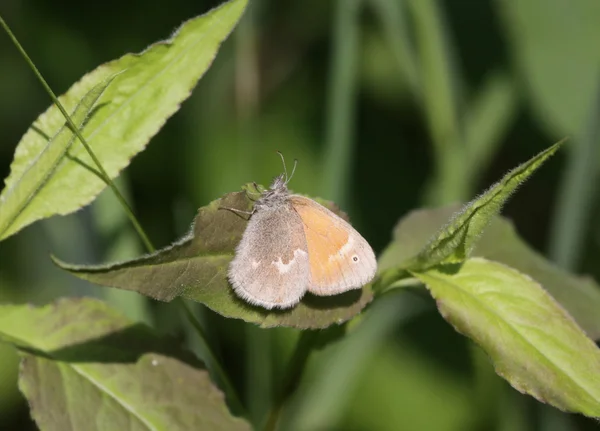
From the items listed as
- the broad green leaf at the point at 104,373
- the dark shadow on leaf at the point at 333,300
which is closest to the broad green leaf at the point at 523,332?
the dark shadow on leaf at the point at 333,300

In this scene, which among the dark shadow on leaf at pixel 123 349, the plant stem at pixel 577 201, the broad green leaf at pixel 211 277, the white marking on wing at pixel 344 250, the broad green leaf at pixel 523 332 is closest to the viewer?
the broad green leaf at pixel 211 277

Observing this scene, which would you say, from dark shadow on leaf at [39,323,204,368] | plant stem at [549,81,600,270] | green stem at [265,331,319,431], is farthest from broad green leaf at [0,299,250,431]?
plant stem at [549,81,600,270]

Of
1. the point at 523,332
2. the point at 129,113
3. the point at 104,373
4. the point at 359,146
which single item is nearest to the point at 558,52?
the point at 359,146

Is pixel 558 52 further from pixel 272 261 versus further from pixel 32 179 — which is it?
pixel 32 179

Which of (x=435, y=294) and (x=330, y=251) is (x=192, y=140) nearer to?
(x=330, y=251)

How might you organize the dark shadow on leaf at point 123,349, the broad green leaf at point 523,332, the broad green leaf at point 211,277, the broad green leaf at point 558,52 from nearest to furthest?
the broad green leaf at point 211,277 < the broad green leaf at point 523,332 < the dark shadow on leaf at point 123,349 < the broad green leaf at point 558,52

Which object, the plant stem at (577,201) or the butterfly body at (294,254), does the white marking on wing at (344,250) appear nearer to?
the butterfly body at (294,254)

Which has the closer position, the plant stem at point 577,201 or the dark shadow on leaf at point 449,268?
the dark shadow on leaf at point 449,268
